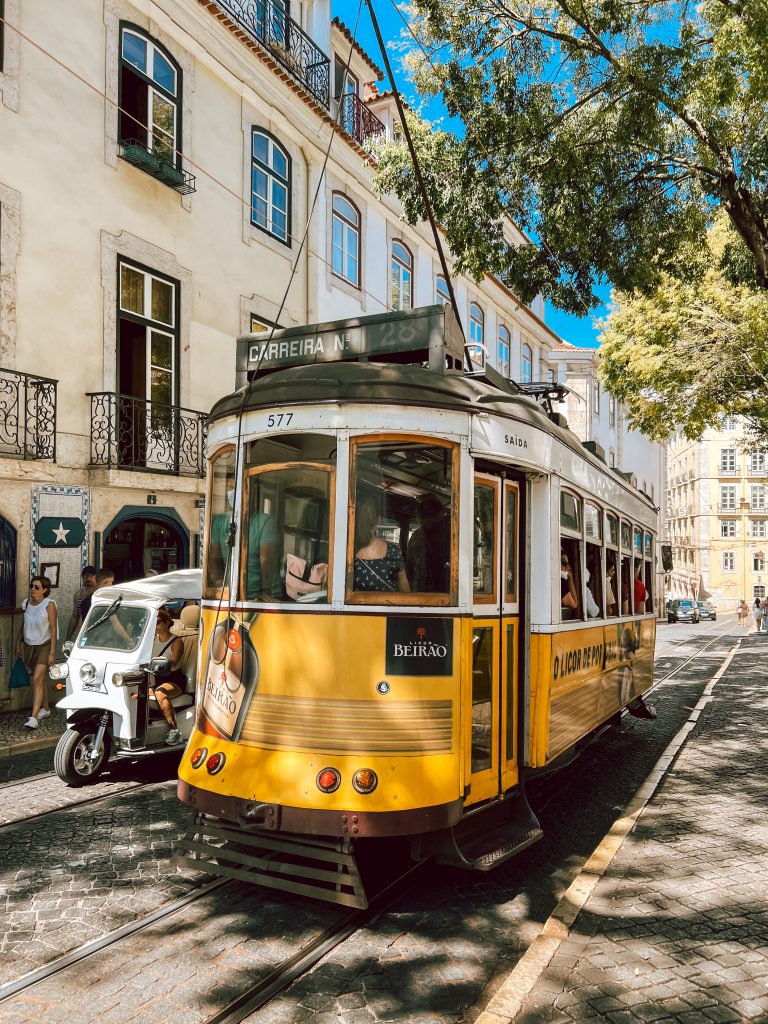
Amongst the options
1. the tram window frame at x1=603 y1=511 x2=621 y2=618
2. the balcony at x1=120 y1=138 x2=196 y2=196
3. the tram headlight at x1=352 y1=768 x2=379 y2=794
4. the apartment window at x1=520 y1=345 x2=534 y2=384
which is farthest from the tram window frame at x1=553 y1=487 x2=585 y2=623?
the apartment window at x1=520 y1=345 x2=534 y2=384

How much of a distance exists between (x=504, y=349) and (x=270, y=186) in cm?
Answer: 1338

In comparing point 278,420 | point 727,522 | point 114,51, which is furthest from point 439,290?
point 727,522

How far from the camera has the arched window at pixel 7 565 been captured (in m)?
11.0

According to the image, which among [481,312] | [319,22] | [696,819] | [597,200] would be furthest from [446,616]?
[481,312]

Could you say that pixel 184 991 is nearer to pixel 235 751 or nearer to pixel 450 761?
pixel 235 751

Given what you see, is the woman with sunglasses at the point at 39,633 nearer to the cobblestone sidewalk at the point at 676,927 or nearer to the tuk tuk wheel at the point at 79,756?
the tuk tuk wheel at the point at 79,756

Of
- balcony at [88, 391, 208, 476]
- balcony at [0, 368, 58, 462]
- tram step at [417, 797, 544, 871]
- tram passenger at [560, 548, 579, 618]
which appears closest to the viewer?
tram step at [417, 797, 544, 871]

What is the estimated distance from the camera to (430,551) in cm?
484

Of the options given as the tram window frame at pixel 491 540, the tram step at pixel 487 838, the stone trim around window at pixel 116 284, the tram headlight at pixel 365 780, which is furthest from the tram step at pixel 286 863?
the stone trim around window at pixel 116 284

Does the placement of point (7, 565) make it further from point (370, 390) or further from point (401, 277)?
point (401, 277)

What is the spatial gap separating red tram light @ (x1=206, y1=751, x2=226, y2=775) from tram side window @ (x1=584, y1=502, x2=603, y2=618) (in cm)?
342

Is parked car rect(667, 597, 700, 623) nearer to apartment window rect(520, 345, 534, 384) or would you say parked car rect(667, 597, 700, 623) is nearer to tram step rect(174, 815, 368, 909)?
apartment window rect(520, 345, 534, 384)

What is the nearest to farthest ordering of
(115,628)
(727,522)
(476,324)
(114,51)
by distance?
(115,628) → (114,51) → (476,324) → (727,522)

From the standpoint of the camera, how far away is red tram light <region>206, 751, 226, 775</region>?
15.5 ft
